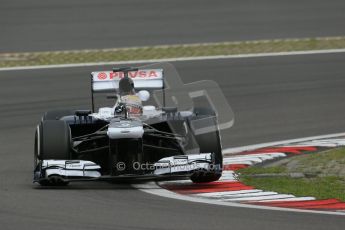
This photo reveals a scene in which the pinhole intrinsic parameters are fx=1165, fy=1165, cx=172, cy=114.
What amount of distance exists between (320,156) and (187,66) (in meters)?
9.21

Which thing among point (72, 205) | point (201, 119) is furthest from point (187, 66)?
point (72, 205)

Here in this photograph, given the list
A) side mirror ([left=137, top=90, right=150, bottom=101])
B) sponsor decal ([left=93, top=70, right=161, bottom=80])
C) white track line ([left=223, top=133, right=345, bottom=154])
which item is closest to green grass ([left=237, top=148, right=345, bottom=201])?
white track line ([left=223, top=133, right=345, bottom=154])

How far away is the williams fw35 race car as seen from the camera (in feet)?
47.3

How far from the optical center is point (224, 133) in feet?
65.2

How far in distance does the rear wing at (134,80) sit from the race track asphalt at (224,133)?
5.11ft

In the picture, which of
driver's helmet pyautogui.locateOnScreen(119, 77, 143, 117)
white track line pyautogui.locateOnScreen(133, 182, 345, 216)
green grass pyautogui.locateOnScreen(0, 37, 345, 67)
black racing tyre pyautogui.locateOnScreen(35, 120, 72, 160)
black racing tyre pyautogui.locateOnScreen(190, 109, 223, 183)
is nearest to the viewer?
white track line pyautogui.locateOnScreen(133, 182, 345, 216)

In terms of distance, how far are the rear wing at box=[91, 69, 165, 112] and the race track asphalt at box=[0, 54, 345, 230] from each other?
156 cm

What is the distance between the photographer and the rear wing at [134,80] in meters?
16.8

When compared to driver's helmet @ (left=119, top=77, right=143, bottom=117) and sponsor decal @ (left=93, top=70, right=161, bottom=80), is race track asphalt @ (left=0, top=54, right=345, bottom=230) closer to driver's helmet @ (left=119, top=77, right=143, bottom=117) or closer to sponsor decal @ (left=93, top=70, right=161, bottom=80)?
driver's helmet @ (left=119, top=77, right=143, bottom=117)

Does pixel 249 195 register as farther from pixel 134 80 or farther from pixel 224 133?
pixel 224 133

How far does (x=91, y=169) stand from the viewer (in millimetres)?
14516

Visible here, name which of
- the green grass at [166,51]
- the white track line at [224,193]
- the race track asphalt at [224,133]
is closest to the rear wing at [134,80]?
the race track asphalt at [224,133]

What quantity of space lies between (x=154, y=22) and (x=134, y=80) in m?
13.0

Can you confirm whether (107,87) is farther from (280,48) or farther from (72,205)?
(280,48)
